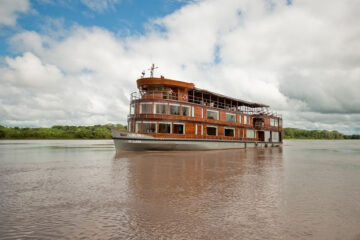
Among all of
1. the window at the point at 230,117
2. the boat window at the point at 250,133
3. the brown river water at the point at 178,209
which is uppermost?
the window at the point at 230,117

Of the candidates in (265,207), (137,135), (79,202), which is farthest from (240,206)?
(137,135)

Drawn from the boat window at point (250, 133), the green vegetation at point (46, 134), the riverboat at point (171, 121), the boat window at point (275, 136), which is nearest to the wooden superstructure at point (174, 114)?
the riverboat at point (171, 121)

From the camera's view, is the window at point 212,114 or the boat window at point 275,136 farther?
the boat window at point 275,136

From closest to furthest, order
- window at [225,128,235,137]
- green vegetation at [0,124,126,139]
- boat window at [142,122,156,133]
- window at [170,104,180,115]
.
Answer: boat window at [142,122,156,133] < window at [170,104,180,115] < window at [225,128,235,137] < green vegetation at [0,124,126,139]

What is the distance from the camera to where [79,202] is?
6684mm

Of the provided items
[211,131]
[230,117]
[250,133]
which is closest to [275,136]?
[250,133]

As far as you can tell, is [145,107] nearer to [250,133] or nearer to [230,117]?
[230,117]

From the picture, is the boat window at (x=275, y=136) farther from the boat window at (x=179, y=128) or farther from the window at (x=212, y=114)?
the boat window at (x=179, y=128)

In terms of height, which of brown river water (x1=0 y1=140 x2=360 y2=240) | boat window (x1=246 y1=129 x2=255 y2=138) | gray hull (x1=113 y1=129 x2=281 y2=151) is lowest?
brown river water (x1=0 y1=140 x2=360 y2=240)

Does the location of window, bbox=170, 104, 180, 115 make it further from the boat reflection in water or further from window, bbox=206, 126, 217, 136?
the boat reflection in water

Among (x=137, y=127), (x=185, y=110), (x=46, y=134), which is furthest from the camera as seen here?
(x=46, y=134)

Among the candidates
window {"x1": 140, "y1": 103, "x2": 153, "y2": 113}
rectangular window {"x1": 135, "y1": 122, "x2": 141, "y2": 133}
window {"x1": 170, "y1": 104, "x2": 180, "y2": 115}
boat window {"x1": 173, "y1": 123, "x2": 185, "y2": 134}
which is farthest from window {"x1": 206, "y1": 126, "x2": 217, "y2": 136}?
rectangular window {"x1": 135, "y1": 122, "x2": 141, "y2": 133}

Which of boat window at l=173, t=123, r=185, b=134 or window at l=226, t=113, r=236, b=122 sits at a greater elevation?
window at l=226, t=113, r=236, b=122

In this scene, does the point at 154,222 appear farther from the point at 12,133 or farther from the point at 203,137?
the point at 12,133
